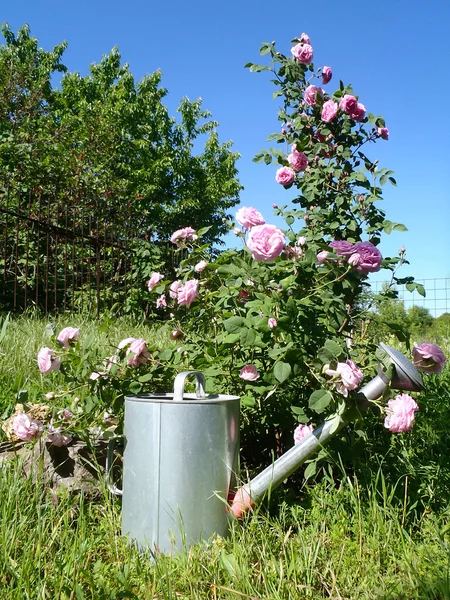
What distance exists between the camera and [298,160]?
262 cm

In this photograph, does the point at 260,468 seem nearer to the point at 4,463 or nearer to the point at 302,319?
the point at 302,319

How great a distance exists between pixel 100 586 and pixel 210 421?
506 mm

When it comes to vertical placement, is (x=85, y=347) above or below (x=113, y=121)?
below

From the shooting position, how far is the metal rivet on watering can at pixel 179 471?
61.4 inches

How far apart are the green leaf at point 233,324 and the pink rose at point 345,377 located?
312 millimetres

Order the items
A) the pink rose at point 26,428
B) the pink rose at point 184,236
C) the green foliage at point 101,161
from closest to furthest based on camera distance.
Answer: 1. the pink rose at point 26,428
2. the pink rose at point 184,236
3. the green foliage at point 101,161

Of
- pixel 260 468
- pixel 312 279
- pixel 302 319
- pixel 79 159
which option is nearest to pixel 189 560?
pixel 260 468

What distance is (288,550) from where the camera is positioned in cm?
163

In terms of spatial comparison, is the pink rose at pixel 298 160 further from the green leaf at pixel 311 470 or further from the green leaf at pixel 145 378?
the green leaf at pixel 311 470

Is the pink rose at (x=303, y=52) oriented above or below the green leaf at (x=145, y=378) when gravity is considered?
above

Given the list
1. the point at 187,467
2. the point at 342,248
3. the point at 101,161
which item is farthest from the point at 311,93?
the point at 101,161

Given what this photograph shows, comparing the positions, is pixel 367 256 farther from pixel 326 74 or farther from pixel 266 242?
pixel 326 74

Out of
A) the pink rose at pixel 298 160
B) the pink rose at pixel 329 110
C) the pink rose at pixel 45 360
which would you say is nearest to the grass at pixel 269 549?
the pink rose at pixel 45 360

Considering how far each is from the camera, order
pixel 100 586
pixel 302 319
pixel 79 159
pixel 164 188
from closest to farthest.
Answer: pixel 100 586
pixel 302 319
pixel 79 159
pixel 164 188
